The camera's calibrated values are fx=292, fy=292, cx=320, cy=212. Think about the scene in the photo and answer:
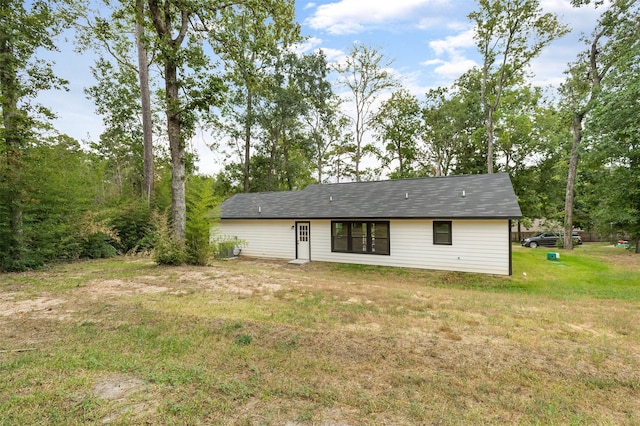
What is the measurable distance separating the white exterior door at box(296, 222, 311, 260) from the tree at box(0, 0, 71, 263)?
28.7 ft

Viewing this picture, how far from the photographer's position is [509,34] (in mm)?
16438

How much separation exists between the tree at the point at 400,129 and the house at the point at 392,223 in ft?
41.6

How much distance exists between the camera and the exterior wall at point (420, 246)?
9477mm

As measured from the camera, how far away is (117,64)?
15.5 m

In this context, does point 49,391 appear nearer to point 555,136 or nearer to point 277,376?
→ point 277,376

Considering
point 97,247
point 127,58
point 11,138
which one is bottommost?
point 97,247

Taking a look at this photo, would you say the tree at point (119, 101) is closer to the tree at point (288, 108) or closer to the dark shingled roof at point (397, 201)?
the dark shingled roof at point (397, 201)

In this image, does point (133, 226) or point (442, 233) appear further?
point (133, 226)

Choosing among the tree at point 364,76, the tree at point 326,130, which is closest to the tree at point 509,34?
the tree at point 364,76

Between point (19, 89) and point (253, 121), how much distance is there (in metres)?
12.9

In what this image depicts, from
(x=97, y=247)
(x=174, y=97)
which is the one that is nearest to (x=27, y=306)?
(x=174, y=97)

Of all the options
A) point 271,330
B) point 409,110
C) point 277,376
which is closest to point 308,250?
point 271,330

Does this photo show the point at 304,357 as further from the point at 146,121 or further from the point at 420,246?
the point at 146,121

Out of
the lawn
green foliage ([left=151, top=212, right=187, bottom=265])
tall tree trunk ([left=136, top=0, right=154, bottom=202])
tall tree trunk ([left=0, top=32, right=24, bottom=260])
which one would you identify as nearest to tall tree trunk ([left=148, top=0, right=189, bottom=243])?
green foliage ([left=151, top=212, right=187, bottom=265])
